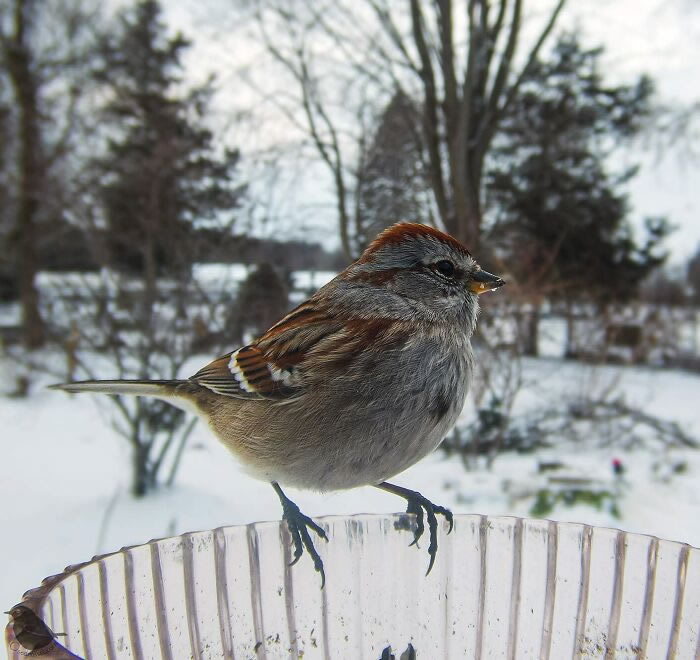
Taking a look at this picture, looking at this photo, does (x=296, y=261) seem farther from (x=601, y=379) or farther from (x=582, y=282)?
(x=582, y=282)

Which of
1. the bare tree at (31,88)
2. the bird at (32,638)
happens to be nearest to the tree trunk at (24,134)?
the bare tree at (31,88)

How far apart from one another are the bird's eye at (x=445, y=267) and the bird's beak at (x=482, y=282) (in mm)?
39

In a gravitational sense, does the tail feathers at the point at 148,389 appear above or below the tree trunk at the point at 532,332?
above

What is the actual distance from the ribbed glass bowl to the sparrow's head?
35cm

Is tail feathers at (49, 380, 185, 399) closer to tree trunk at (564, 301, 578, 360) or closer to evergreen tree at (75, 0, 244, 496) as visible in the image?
evergreen tree at (75, 0, 244, 496)

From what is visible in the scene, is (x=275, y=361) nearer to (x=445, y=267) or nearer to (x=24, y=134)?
(x=445, y=267)

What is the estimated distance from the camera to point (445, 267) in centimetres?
102

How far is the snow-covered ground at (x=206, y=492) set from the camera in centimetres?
329

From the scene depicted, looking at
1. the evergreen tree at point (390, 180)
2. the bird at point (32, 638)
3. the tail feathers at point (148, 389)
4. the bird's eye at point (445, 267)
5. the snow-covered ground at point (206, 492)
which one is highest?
the evergreen tree at point (390, 180)

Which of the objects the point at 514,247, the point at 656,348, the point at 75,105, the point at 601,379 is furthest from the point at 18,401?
the point at 656,348

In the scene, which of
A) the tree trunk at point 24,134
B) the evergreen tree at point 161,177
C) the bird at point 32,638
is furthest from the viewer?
the tree trunk at point 24,134

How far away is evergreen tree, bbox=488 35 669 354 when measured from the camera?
16.4 feet

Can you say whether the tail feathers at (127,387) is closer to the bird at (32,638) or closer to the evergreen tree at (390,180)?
the bird at (32,638)

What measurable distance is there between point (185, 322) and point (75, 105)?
18.7ft
